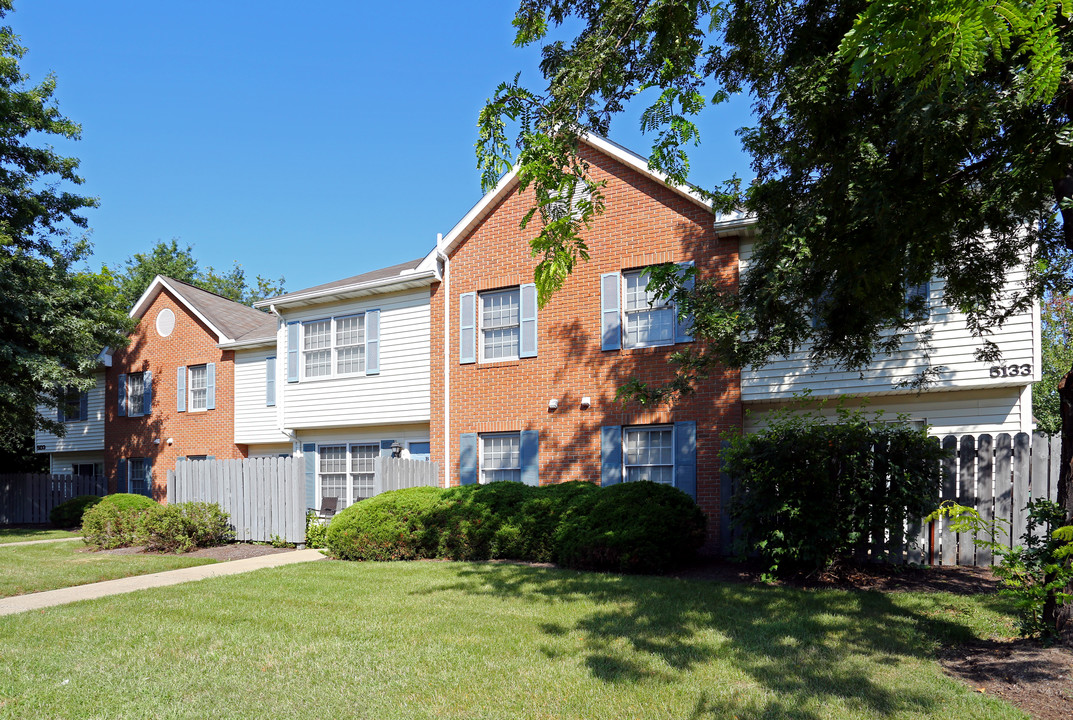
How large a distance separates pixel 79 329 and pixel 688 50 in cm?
2089

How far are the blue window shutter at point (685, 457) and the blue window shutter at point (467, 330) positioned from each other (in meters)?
4.98

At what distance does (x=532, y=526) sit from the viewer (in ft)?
39.4

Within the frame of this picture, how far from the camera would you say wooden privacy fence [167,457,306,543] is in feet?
49.1

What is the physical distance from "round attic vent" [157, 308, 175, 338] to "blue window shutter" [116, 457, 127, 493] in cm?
449

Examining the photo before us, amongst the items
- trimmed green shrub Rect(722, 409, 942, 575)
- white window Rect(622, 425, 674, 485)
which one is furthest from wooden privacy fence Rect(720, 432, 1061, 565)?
white window Rect(622, 425, 674, 485)

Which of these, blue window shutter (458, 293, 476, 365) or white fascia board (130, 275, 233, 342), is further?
white fascia board (130, 275, 233, 342)

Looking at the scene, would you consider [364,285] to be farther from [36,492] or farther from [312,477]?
[36,492]

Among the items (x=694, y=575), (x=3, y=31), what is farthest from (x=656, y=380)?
(x=3, y=31)

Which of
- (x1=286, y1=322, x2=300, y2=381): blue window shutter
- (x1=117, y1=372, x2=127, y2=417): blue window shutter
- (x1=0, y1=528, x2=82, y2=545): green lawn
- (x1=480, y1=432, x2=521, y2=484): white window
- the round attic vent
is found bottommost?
(x1=0, y1=528, x2=82, y2=545): green lawn

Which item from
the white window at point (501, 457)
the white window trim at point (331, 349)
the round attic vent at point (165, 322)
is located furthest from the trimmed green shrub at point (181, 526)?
the round attic vent at point (165, 322)

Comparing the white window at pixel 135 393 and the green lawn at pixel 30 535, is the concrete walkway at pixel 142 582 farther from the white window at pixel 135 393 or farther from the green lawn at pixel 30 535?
the white window at pixel 135 393

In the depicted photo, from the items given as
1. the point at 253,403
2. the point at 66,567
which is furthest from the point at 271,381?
the point at 66,567

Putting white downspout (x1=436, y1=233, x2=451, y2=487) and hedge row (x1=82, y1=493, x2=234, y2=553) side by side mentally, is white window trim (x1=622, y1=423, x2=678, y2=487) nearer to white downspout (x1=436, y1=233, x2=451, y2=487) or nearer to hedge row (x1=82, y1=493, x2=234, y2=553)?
white downspout (x1=436, y1=233, x2=451, y2=487)

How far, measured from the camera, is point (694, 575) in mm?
10570
